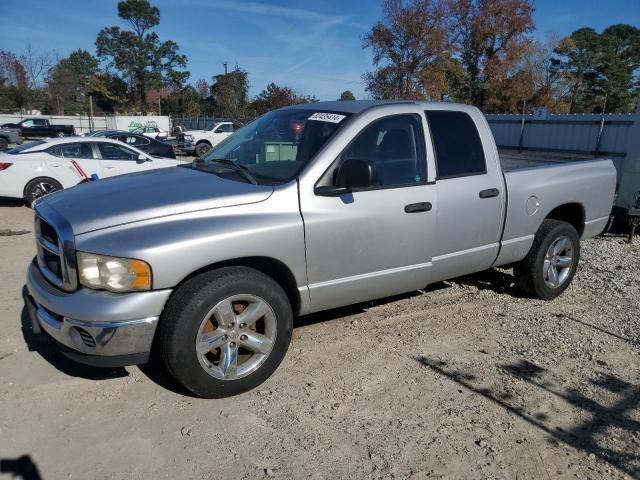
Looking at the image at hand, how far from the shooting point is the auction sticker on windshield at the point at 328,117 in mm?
3816

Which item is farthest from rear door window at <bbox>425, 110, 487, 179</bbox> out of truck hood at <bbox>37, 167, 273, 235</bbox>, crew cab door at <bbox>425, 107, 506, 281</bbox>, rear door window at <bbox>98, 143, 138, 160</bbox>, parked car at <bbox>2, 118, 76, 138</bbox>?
parked car at <bbox>2, 118, 76, 138</bbox>

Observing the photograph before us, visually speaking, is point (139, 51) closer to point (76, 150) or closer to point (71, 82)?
point (71, 82)

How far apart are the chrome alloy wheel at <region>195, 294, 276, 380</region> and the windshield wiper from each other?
0.85m

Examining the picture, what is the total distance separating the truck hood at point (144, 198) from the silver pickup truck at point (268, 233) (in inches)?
0.6

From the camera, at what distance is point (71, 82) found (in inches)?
2447

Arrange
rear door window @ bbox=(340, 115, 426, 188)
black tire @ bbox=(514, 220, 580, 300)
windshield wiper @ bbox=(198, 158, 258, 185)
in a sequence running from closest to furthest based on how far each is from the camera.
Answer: windshield wiper @ bbox=(198, 158, 258, 185)
rear door window @ bbox=(340, 115, 426, 188)
black tire @ bbox=(514, 220, 580, 300)

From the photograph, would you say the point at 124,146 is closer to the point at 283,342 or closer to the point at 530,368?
the point at 283,342

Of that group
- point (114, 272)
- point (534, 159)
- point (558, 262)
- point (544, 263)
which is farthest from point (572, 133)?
point (114, 272)

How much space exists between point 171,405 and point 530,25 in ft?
139

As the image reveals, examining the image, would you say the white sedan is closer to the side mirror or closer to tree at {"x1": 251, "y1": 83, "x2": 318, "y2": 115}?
the side mirror

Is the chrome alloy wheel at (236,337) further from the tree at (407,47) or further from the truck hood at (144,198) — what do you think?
the tree at (407,47)

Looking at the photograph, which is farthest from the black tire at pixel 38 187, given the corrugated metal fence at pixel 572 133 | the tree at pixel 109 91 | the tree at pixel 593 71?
the tree at pixel 109 91

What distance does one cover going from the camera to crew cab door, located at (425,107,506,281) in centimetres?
410

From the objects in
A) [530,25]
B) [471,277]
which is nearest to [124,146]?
[471,277]
